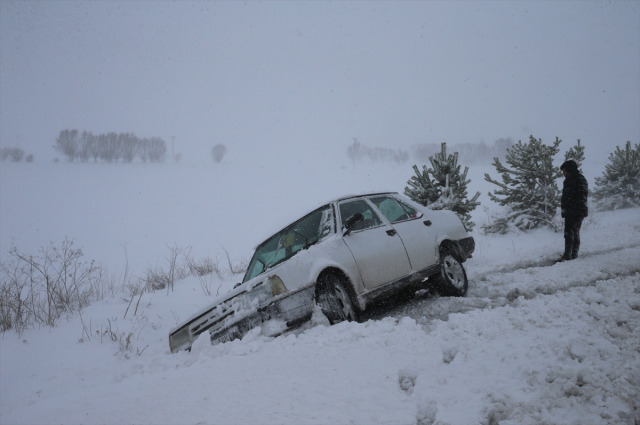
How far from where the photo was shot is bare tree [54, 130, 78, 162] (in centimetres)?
4862

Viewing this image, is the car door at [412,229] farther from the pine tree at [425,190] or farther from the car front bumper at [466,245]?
the pine tree at [425,190]

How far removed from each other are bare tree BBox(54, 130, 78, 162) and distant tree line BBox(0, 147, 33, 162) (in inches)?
161

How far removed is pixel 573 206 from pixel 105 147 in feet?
192

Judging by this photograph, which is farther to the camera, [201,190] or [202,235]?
[201,190]

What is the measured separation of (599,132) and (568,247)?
7356 centimetres

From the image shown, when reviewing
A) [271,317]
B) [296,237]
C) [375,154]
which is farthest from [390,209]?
[375,154]

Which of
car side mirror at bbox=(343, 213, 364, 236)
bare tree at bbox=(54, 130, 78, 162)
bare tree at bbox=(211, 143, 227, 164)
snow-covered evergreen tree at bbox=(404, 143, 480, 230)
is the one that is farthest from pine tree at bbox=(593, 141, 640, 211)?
bare tree at bbox=(54, 130, 78, 162)

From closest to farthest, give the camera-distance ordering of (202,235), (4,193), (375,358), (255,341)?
(375,358) → (255,341) → (202,235) → (4,193)

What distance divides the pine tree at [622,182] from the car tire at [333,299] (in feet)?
51.0

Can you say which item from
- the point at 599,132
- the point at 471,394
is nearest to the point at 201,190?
→ the point at 471,394

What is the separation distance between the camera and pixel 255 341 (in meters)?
2.96

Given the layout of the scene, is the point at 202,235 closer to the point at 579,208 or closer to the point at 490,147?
the point at 579,208

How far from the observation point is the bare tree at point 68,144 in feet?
160

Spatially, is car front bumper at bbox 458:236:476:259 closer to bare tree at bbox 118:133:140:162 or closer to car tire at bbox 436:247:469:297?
car tire at bbox 436:247:469:297
